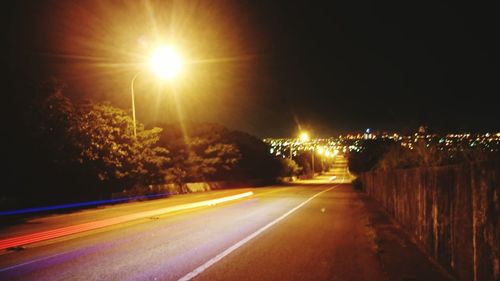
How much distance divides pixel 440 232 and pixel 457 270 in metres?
1.21

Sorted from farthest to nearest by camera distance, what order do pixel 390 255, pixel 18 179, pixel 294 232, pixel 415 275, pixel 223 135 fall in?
1. pixel 223 135
2. pixel 18 179
3. pixel 294 232
4. pixel 390 255
5. pixel 415 275

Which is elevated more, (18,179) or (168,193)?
(18,179)

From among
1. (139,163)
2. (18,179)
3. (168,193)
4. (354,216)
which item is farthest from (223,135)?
(354,216)

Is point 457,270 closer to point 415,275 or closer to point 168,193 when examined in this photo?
point 415,275

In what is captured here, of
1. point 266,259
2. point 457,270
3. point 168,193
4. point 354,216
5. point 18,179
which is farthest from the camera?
point 168,193

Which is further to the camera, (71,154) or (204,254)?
(71,154)

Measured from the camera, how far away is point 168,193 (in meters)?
38.2

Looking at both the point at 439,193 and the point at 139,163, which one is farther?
the point at 139,163

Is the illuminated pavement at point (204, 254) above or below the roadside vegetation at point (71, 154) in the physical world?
below

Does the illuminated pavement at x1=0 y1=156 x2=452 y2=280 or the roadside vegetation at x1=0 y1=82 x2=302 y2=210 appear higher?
the roadside vegetation at x1=0 y1=82 x2=302 y2=210

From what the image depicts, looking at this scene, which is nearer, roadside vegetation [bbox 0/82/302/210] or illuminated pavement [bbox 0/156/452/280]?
illuminated pavement [bbox 0/156/452/280]

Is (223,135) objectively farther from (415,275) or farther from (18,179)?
(415,275)

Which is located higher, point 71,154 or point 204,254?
point 71,154

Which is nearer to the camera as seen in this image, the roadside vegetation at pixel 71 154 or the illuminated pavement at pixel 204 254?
the illuminated pavement at pixel 204 254
